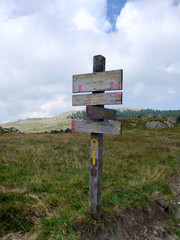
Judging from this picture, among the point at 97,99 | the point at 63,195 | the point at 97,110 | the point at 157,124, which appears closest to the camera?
the point at 97,110

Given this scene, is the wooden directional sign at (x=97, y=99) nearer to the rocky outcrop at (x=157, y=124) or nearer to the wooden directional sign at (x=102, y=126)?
the wooden directional sign at (x=102, y=126)

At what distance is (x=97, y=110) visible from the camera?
135 inches

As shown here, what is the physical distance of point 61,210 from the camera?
3502 millimetres

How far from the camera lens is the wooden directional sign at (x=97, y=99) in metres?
3.33

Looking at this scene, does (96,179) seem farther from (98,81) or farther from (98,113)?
(98,81)

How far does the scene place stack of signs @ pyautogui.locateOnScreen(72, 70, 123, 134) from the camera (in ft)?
11.0

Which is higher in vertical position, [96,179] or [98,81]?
[98,81]

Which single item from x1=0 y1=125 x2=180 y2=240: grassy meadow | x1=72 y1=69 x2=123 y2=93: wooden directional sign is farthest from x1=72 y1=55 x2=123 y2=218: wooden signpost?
x1=0 y1=125 x2=180 y2=240: grassy meadow

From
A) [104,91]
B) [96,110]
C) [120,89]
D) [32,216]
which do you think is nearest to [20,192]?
[32,216]

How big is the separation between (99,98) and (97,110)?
31 centimetres

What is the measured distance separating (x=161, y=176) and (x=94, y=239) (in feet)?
14.5

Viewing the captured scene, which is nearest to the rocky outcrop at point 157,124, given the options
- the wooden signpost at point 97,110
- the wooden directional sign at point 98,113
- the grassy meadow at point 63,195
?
the grassy meadow at point 63,195

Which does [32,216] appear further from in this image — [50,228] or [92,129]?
[92,129]

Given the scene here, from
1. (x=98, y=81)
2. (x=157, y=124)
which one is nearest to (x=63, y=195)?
(x=98, y=81)
